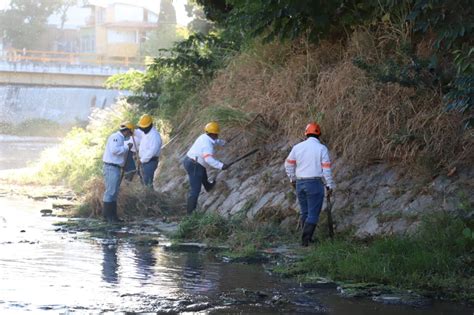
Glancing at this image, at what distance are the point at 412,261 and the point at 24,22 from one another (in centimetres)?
8538

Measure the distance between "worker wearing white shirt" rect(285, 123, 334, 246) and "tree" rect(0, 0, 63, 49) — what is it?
79587 mm

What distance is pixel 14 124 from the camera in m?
80.7

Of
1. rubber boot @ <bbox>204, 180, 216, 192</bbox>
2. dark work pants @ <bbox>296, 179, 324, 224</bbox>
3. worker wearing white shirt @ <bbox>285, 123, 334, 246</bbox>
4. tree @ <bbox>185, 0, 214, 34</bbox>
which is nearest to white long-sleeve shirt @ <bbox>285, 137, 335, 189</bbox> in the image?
worker wearing white shirt @ <bbox>285, 123, 334, 246</bbox>

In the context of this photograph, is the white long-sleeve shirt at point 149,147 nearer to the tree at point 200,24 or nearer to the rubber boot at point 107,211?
the rubber boot at point 107,211

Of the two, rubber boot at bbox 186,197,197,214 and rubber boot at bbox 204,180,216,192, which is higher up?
rubber boot at bbox 204,180,216,192

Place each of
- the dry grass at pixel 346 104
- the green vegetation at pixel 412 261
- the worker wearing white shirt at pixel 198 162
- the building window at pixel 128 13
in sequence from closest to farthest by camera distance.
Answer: the green vegetation at pixel 412 261, the dry grass at pixel 346 104, the worker wearing white shirt at pixel 198 162, the building window at pixel 128 13

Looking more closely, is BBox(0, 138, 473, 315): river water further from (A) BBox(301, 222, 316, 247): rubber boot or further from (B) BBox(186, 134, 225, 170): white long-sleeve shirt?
(B) BBox(186, 134, 225, 170): white long-sleeve shirt

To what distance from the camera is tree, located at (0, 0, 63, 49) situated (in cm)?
9100

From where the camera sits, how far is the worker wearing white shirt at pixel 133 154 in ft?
69.8

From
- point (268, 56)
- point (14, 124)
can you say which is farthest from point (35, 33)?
point (268, 56)

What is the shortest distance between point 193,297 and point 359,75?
7853mm

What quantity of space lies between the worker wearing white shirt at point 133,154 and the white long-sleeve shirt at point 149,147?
0.42 meters

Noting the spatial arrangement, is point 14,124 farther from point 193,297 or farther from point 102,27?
point 193,297

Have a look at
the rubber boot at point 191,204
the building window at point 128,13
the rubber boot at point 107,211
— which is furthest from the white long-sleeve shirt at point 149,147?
the building window at point 128,13
